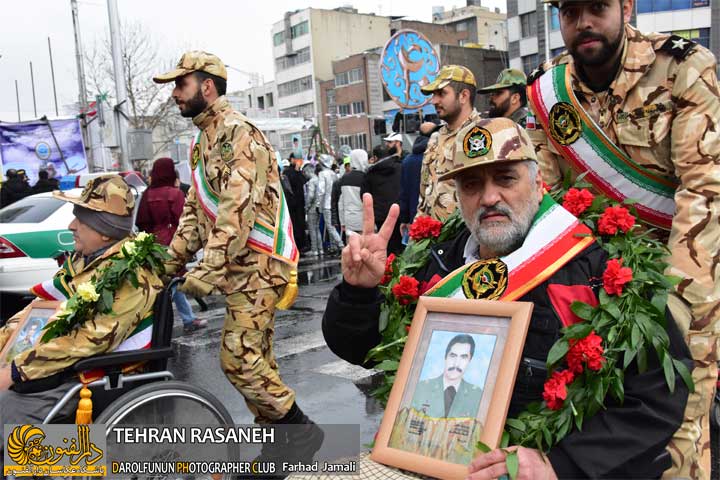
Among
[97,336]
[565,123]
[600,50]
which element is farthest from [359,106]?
[600,50]

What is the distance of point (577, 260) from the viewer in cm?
212

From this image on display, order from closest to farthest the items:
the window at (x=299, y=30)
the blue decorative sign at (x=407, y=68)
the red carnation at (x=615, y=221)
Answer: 1. the red carnation at (x=615, y=221)
2. the blue decorative sign at (x=407, y=68)
3. the window at (x=299, y=30)

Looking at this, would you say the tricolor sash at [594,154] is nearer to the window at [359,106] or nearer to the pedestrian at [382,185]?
the pedestrian at [382,185]

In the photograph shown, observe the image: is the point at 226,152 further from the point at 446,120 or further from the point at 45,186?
the point at 45,186

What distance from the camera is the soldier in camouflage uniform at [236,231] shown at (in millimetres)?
3811

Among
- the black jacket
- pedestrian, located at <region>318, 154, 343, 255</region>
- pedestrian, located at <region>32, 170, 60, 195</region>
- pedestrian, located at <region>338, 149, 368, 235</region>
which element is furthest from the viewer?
pedestrian, located at <region>318, 154, 343, 255</region>

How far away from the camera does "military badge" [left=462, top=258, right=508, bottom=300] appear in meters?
2.14

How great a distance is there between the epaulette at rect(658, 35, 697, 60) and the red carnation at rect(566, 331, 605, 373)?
1.04 m

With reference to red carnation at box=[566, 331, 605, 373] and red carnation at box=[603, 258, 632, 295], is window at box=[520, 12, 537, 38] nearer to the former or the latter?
red carnation at box=[603, 258, 632, 295]

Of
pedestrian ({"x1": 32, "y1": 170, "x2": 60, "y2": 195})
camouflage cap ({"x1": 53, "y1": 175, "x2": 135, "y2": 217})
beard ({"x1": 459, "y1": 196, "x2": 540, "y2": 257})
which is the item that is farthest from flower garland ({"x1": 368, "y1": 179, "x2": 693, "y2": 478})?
pedestrian ({"x1": 32, "y1": 170, "x2": 60, "y2": 195})

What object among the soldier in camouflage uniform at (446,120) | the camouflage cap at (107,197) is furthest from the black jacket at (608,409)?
the soldier in camouflage uniform at (446,120)

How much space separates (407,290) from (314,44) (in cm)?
7422

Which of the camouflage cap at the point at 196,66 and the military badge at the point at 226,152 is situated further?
the camouflage cap at the point at 196,66

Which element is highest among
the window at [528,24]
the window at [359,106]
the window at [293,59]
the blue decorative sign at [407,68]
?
the window at [293,59]
